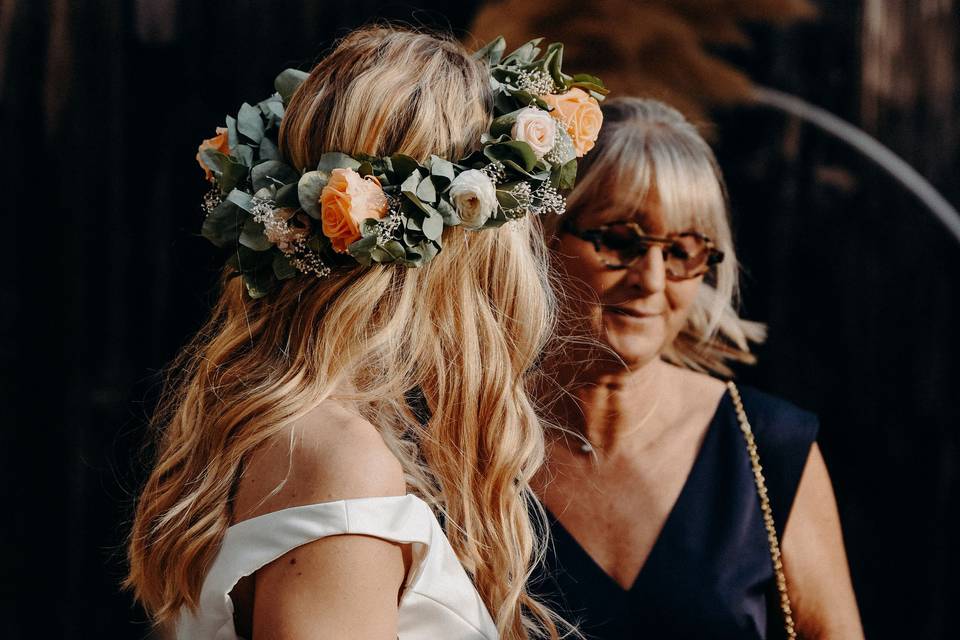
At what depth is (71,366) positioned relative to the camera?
7.84 ft

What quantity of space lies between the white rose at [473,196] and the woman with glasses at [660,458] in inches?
17.3

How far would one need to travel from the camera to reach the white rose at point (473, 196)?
4.18ft

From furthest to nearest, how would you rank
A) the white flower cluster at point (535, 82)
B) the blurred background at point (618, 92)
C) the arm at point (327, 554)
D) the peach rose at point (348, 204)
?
the blurred background at point (618, 92)
the white flower cluster at point (535, 82)
the peach rose at point (348, 204)
the arm at point (327, 554)

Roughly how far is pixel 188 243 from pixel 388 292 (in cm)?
132

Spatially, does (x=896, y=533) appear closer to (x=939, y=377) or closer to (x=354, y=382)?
(x=939, y=377)

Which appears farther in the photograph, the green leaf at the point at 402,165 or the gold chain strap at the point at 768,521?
the gold chain strap at the point at 768,521

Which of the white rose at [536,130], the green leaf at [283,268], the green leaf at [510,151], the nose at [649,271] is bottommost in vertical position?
the nose at [649,271]

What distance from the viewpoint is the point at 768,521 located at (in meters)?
1.71

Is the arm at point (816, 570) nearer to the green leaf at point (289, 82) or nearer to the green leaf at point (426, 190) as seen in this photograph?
the green leaf at point (426, 190)

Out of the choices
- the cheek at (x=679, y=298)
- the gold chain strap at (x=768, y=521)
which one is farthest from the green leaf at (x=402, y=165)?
the gold chain strap at (x=768, y=521)

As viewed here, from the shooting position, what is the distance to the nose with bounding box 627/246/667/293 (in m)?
1.71

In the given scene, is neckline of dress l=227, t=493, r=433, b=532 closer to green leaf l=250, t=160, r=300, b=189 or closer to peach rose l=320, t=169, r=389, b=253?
peach rose l=320, t=169, r=389, b=253

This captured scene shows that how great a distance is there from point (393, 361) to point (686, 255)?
0.68 metres

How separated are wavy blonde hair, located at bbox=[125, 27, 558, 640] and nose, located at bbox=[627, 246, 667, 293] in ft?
0.96
